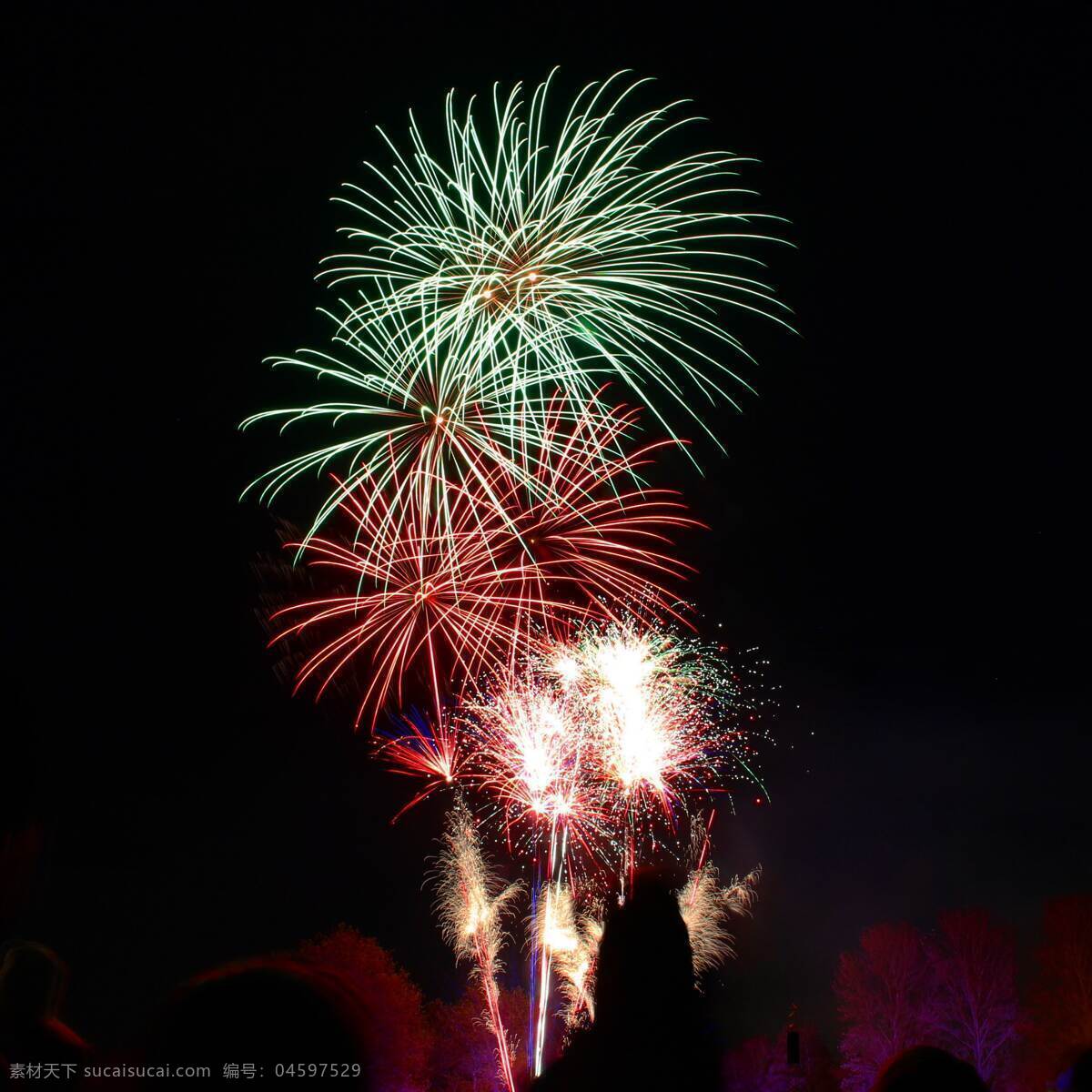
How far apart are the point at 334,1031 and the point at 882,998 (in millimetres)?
45167

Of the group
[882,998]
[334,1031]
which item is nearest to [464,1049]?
[882,998]

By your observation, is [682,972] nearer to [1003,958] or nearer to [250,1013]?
[250,1013]

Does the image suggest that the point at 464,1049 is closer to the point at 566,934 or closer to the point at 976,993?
the point at 566,934

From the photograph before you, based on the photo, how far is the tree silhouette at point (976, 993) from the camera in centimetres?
3800

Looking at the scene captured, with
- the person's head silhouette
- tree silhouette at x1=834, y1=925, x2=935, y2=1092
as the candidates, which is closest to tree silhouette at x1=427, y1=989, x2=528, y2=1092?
tree silhouette at x1=834, y1=925, x2=935, y2=1092

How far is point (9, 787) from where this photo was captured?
222 centimetres

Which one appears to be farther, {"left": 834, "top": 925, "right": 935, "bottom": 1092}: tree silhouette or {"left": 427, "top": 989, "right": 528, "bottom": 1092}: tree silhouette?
{"left": 427, "top": 989, "right": 528, "bottom": 1092}: tree silhouette

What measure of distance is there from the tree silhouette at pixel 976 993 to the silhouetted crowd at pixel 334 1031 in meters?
41.6

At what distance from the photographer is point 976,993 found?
1523 inches

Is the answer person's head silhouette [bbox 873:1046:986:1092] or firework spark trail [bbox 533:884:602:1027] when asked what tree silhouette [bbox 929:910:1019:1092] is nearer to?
firework spark trail [bbox 533:884:602:1027]

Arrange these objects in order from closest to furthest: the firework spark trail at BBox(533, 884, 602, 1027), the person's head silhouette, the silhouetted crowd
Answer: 1. the silhouetted crowd
2. the person's head silhouette
3. the firework spark trail at BBox(533, 884, 602, 1027)

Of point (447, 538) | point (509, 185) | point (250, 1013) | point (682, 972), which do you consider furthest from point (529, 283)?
point (250, 1013)

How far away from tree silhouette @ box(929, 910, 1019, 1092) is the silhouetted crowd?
4164 cm

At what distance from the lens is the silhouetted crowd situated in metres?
1.50
